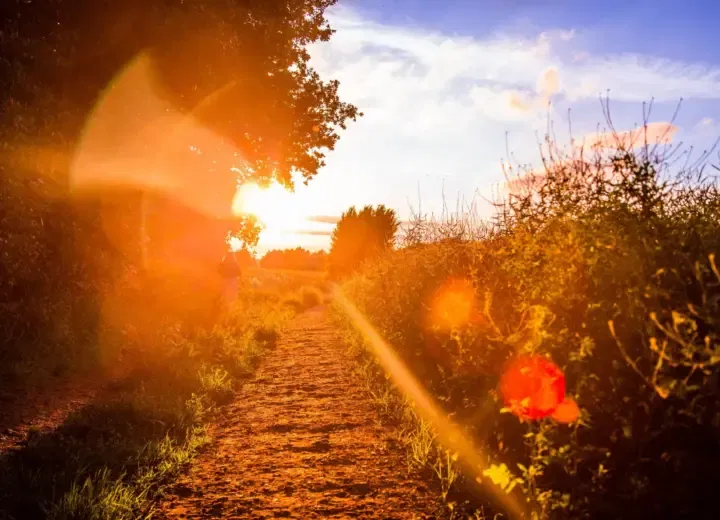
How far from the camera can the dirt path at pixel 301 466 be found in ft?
13.3

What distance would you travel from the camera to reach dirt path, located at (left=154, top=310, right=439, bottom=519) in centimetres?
405

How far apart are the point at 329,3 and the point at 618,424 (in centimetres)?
1679

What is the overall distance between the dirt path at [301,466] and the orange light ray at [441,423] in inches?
18.9

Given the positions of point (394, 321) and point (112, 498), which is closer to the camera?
point (112, 498)

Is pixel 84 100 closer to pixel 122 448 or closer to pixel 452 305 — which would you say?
pixel 122 448

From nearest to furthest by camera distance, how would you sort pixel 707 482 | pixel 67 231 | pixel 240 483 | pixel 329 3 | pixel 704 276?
pixel 707 482
pixel 704 276
pixel 240 483
pixel 67 231
pixel 329 3

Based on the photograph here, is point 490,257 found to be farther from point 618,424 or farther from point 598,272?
point 618,424

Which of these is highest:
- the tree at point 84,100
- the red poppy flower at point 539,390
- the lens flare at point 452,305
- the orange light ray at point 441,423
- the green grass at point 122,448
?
the tree at point 84,100

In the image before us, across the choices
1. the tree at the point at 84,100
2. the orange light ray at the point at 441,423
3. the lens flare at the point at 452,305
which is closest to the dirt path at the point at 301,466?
the orange light ray at the point at 441,423

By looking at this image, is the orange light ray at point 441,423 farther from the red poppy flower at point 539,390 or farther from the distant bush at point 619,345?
the red poppy flower at point 539,390

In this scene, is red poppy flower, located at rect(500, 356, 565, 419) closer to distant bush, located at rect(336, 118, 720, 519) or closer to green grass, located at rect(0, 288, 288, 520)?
distant bush, located at rect(336, 118, 720, 519)

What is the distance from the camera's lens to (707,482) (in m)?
2.51

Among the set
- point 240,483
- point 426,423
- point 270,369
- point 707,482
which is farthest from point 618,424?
point 270,369

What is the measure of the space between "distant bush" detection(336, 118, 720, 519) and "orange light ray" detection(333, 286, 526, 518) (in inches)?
4.8
